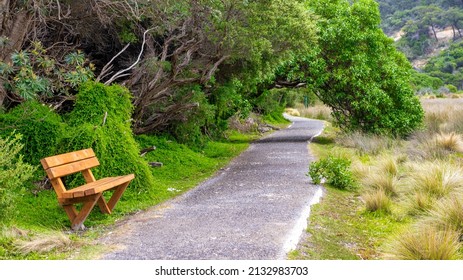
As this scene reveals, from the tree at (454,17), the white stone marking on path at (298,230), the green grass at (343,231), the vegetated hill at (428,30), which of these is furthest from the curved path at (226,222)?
the tree at (454,17)

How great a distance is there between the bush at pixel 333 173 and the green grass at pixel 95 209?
2.43 metres

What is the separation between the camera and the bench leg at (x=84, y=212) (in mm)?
6988

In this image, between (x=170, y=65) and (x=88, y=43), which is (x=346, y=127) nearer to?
(x=170, y=65)

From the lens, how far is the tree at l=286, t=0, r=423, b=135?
765 inches

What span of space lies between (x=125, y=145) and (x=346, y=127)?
44.3 feet

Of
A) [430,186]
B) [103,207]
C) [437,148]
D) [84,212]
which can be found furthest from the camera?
[437,148]

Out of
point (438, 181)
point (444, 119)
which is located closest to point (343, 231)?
point (438, 181)

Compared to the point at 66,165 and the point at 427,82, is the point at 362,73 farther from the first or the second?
the point at 427,82

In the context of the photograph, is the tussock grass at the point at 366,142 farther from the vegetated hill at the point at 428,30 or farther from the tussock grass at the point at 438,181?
the vegetated hill at the point at 428,30

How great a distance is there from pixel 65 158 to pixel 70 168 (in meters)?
0.15

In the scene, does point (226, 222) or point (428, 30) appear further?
point (428, 30)

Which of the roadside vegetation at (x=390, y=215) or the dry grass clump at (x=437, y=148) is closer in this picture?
the roadside vegetation at (x=390, y=215)

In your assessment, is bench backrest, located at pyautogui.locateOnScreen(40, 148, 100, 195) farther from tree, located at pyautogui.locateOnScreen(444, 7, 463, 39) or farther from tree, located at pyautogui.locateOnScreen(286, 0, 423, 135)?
tree, located at pyautogui.locateOnScreen(444, 7, 463, 39)

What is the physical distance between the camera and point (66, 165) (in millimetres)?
7258
